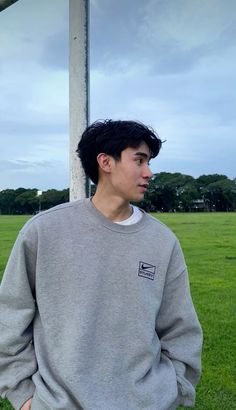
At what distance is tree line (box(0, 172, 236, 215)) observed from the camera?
62.1 meters

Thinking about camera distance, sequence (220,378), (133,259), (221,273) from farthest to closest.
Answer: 1. (221,273)
2. (220,378)
3. (133,259)

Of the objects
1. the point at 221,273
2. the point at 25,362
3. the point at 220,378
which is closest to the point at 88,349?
the point at 25,362

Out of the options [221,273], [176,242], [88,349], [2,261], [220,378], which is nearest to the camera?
[88,349]

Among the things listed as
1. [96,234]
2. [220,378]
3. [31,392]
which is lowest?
[220,378]

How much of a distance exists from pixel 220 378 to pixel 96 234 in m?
2.96

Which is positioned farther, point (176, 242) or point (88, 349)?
point (176, 242)

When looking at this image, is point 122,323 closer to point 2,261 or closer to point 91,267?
point 91,267

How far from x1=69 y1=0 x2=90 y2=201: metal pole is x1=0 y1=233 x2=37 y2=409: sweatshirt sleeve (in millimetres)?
632

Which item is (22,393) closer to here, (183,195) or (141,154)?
(141,154)

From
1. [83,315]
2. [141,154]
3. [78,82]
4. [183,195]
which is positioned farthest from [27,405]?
[183,195]

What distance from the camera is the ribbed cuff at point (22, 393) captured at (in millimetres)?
1891

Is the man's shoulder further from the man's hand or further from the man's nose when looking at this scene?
the man's hand

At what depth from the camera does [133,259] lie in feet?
6.35

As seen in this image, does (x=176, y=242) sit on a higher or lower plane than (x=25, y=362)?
higher
